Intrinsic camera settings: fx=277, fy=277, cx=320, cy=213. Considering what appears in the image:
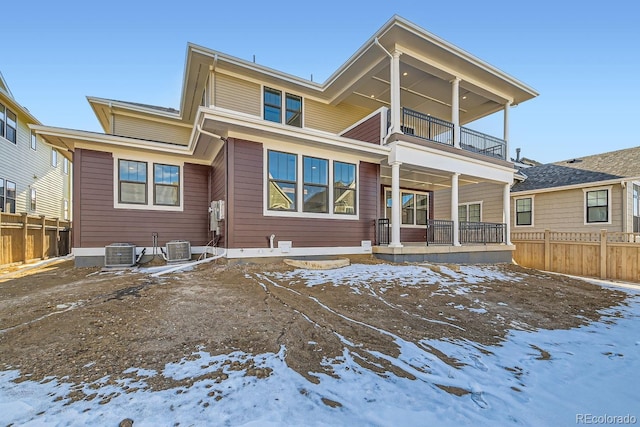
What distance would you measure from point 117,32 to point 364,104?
9.68 metres

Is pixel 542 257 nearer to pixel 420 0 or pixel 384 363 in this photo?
pixel 420 0

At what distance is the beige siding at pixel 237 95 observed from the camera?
330 inches

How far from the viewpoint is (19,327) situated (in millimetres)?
3049

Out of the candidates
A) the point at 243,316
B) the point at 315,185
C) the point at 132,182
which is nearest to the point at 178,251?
the point at 132,182

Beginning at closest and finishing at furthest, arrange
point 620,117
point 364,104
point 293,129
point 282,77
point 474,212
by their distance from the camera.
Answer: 1. point 293,129
2. point 282,77
3. point 364,104
4. point 474,212
5. point 620,117

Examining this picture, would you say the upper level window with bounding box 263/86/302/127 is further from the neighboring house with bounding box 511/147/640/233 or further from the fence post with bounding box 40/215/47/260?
the neighboring house with bounding box 511/147/640/233

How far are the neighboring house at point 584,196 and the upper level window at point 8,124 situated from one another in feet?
74.0

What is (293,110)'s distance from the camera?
954 cm

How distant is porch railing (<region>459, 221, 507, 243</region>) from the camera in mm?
10297

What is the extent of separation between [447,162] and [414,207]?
3.73m

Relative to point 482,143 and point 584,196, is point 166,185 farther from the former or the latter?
point 584,196

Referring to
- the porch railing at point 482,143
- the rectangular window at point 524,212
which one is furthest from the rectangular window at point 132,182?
the rectangular window at point 524,212

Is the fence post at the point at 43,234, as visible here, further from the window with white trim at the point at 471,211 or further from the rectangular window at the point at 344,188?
the window with white trim at the point at 471,211

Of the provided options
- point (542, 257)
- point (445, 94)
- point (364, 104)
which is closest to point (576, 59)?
point (445, 94)
